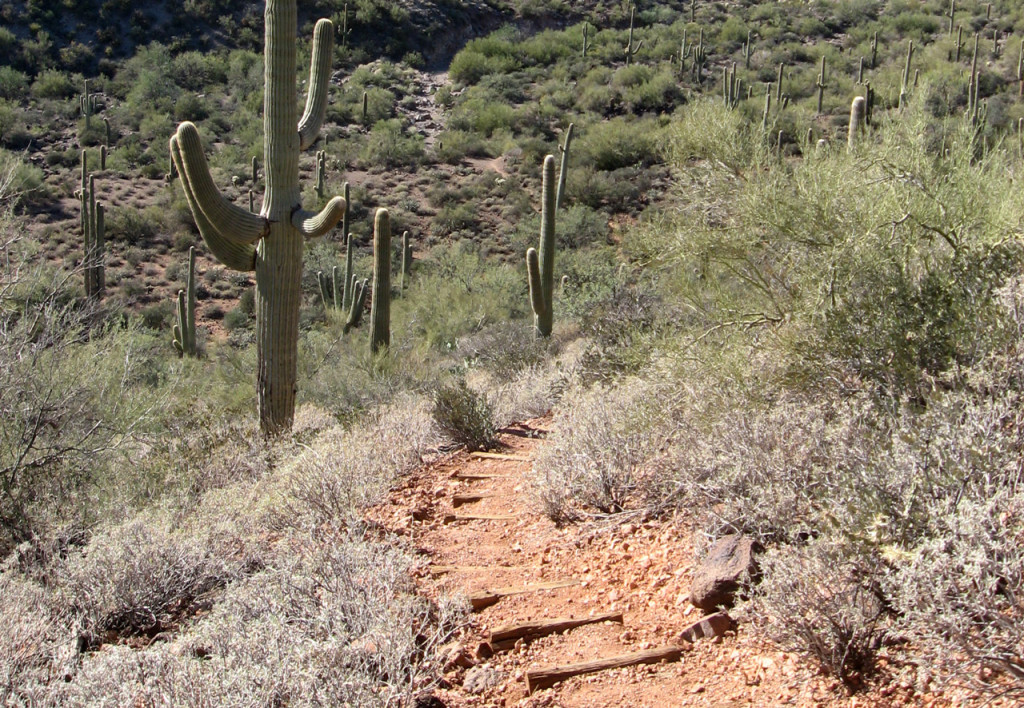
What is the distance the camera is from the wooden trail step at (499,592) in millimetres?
4496

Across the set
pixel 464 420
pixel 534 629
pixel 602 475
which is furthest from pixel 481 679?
pixel 464 420

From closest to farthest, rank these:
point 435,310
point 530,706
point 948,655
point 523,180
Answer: point 948,655, point 530,706, point 435,310, point 523,180

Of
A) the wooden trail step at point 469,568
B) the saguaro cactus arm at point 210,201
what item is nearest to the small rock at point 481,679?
the wooden trail step at point 469,568

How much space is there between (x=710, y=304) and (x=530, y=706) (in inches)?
167

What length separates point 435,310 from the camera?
21.1m

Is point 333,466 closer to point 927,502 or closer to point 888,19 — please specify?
point 927,502

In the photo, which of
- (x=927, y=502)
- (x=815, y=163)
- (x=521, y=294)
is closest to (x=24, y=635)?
(x=927, y=502)

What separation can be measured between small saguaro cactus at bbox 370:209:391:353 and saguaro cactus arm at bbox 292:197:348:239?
478 cm

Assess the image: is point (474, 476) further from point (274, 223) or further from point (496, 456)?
point (274, 223)

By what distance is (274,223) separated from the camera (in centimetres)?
930

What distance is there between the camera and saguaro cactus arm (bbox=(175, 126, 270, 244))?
896 centimetres

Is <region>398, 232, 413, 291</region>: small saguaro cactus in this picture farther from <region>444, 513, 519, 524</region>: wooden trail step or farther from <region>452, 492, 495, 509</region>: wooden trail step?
<region>444, 513, 519, 524</region>: wooden trail step

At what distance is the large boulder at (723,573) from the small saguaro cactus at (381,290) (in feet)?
33.4

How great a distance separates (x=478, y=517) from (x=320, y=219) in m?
4.14
